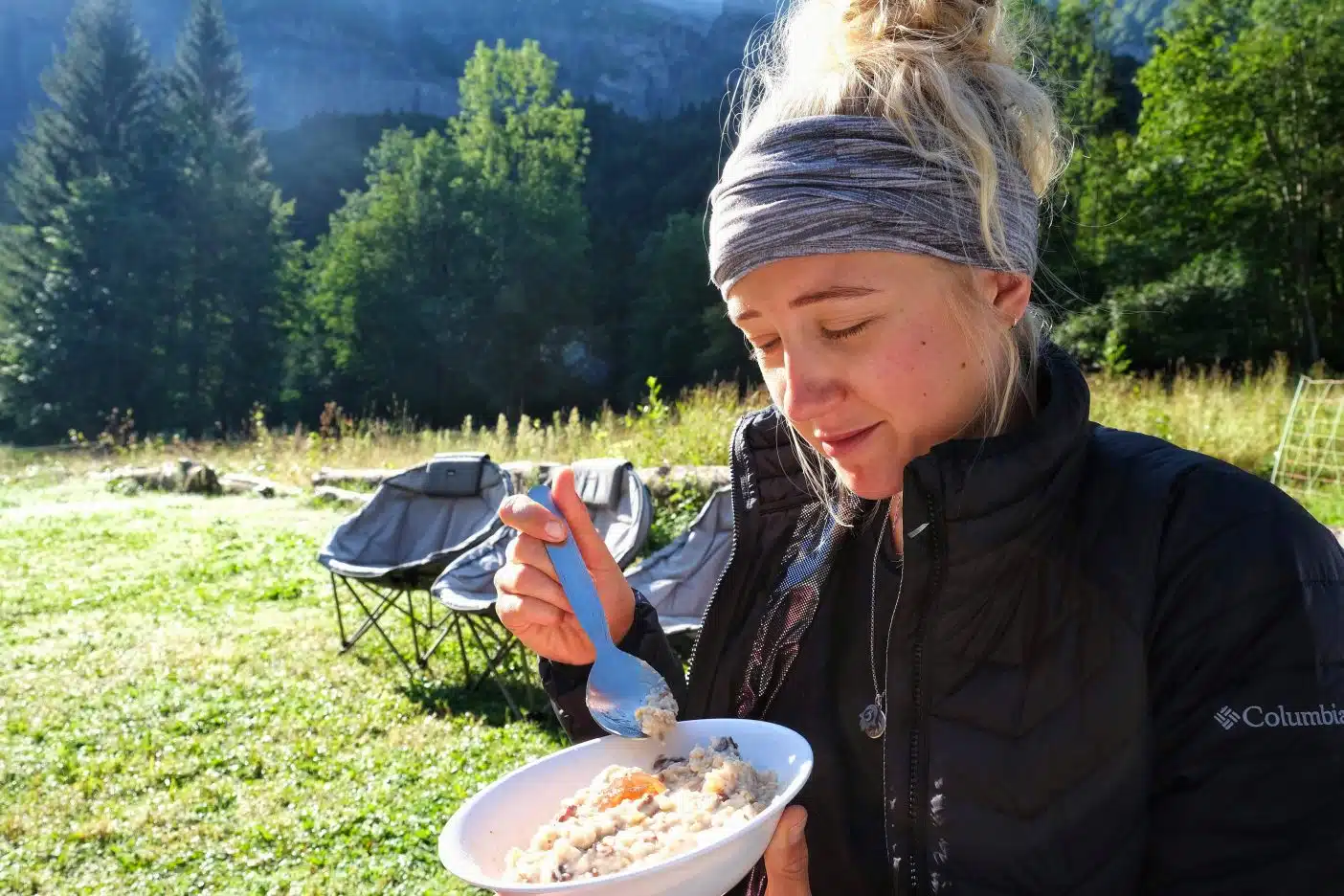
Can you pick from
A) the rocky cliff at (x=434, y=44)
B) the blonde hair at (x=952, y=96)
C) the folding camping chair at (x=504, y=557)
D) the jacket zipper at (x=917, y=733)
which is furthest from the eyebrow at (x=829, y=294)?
the rocky cliff at (x=434, y=44)

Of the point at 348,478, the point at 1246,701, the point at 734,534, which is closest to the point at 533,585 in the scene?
the point at 734,534

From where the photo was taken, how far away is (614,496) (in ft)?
17.6

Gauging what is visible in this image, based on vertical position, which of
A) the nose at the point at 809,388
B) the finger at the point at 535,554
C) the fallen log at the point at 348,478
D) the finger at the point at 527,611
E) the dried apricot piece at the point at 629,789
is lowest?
the fallen log at the point at 348,478

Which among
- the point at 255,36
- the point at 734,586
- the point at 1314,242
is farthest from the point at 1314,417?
the point at 255,36

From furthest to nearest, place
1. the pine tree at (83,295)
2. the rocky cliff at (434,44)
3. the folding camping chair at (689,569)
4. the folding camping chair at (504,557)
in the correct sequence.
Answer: the rocky cliff at (434,44), the pine tree at (83,295), the folding camping chair at (689,569), the folding camping chair at (504,557)

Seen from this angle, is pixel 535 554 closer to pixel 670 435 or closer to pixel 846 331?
pixel 846 331

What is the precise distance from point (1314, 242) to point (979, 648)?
25673mm

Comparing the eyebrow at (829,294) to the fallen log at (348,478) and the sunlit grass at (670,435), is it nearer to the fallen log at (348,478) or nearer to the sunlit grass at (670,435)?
the sunlit grass at (670,435)

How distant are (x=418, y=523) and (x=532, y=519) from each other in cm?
505

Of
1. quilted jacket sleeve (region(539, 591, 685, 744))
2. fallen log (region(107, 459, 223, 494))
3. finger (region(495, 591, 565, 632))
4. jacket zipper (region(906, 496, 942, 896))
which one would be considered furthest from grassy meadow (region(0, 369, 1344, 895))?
jacket zipper (region(906, 496, 942, 896))

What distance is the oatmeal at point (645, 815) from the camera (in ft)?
2.95

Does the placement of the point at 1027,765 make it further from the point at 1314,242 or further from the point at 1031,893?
the point at 1314,242

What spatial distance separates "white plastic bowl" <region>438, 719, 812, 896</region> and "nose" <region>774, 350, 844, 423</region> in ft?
1.14

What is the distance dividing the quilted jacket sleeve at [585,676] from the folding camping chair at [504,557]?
9.57 ft
